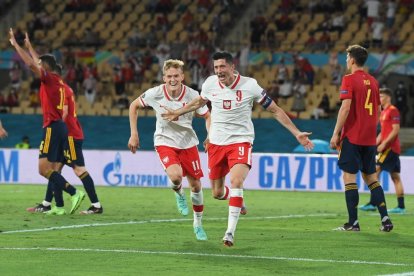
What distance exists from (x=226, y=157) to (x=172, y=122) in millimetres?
1486

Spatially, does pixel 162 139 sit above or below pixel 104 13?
below

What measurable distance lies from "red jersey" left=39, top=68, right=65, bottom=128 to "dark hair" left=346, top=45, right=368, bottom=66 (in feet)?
15.9

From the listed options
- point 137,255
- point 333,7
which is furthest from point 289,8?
point 137,255

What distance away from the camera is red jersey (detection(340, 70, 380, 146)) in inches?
558

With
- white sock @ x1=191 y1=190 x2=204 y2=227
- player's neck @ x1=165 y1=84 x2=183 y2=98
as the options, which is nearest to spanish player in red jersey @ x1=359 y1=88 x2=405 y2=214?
player's neck @ x1=165 y1=84 x2=183 y2=98

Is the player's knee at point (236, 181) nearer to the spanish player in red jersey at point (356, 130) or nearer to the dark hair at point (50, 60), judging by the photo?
the spanish player in red jersey at point (356, 130)

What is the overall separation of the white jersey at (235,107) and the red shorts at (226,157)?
0.25 ft

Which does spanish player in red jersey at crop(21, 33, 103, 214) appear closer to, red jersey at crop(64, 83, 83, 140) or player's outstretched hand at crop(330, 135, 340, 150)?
red jersey at crop(64, 83, 83, 140)

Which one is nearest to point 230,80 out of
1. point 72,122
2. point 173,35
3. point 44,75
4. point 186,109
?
point 186,109

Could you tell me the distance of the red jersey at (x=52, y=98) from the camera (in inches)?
655

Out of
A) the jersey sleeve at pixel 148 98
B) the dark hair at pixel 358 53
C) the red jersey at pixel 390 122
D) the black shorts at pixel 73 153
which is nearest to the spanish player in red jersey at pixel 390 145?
the red jersey at pixel 390 122

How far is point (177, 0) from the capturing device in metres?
38.2

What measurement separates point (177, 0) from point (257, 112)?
725 cm

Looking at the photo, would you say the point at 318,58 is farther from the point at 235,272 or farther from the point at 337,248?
the point at 235,272
